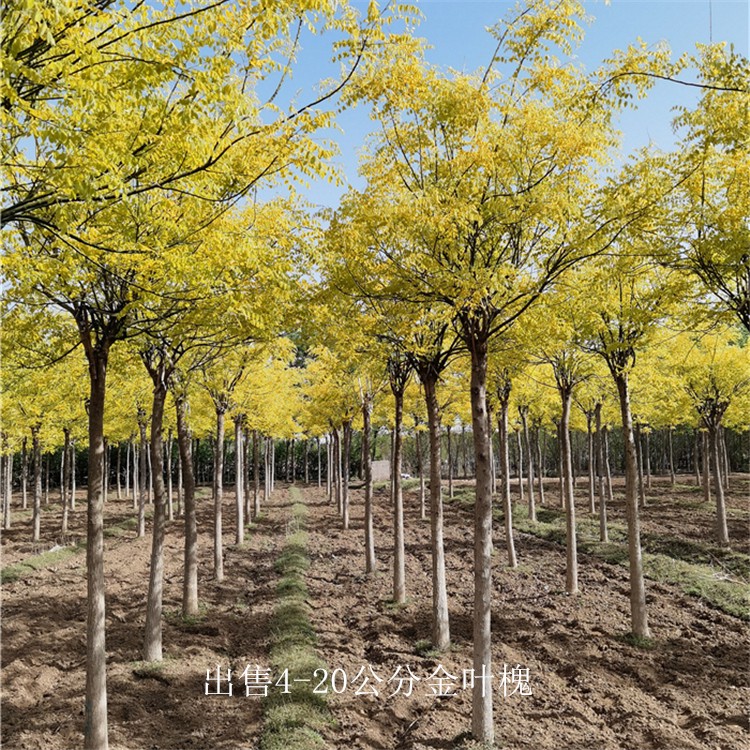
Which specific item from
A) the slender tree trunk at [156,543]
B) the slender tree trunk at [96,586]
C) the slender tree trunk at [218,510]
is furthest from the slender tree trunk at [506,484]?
the slender tree trunk at [96,586]

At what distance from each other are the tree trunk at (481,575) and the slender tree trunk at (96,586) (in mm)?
3921

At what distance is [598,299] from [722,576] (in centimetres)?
857

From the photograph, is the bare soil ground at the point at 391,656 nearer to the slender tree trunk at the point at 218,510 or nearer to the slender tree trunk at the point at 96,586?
the slender tree trunk at the point at 218,510

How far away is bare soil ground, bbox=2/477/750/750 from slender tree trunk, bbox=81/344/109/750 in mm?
711

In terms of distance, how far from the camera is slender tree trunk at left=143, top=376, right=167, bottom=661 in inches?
345

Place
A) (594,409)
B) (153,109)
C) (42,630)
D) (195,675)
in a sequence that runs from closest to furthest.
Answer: (153,109) < (195,675) < (42,630) < (594,409)

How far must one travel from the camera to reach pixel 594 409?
18.3 meters

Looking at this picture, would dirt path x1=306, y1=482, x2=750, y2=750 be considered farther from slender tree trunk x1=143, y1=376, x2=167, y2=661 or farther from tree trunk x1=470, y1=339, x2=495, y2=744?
slender tree trunk x1=143, y1=376, x2=167, y2=661

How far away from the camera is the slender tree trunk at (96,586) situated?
5926 millimetres

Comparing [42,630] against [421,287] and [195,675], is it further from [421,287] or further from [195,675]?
[421,287]

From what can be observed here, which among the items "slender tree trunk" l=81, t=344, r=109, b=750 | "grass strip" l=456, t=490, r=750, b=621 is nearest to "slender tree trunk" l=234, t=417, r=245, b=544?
"grass strip" l=456, t=490, r=750, b=621

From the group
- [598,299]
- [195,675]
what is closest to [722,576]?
[598,299]

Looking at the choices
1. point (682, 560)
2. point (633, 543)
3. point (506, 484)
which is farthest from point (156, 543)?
point (682, 560)

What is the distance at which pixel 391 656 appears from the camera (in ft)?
29.8
